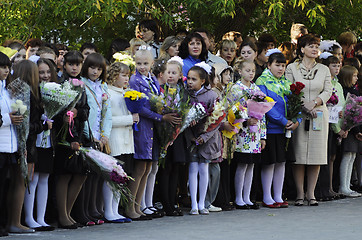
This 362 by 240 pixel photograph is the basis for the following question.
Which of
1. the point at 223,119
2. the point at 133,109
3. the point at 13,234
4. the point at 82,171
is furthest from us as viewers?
the point at 223,119

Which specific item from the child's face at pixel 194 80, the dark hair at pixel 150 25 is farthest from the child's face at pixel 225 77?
the dark hair at pixel 150 25

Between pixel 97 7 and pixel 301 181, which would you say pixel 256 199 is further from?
pixel 97 7

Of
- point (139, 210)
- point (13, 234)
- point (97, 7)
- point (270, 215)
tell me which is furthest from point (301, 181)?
point (13, 234)

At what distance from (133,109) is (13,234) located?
7.91ft

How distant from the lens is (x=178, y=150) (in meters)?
11.6

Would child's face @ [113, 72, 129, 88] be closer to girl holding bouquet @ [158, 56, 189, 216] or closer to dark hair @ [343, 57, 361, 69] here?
girl holding bouquet @ [158, 56, 189, 216]

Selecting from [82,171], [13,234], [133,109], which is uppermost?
[133,109]

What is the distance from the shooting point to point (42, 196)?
1002cm

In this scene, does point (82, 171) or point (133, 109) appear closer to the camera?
point (82, 171)

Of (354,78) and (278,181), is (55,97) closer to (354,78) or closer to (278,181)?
(278,181)

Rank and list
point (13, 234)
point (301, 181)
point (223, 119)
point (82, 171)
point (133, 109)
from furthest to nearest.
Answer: point (301, 181) < point (223, 119) < point (133, 109) < point (82, 171) < point (13, 234)

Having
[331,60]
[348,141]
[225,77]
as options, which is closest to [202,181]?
[225,77]

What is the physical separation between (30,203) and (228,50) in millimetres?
5024

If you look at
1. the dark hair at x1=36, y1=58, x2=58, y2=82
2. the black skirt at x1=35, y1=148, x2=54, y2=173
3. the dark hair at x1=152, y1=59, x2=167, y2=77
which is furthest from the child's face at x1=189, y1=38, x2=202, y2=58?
the black skirt at x1=35, y1=148, x2=54, y2=173
